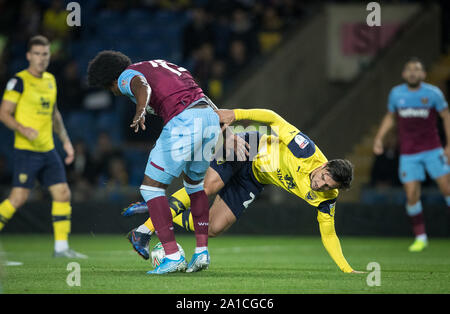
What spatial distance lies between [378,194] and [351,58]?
4268mm

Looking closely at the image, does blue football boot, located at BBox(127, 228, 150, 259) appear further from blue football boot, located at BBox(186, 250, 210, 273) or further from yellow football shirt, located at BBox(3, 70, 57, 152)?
yellow football shirt, located at BBox(3, 70, 57, 152)

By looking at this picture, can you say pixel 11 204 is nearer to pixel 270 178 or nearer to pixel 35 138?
pixel 35 138

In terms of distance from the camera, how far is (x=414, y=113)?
33.6 feet

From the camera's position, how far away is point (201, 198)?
6.66m

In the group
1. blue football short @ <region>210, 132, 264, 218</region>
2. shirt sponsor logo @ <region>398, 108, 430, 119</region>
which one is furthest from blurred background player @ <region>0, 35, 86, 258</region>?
shirt sponsor logo @ <region>398, 108, 430, 119</region>

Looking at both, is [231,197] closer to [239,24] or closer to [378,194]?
[378,194]

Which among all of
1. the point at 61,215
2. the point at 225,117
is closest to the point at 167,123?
the point at 225,117

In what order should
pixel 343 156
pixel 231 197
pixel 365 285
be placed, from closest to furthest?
pixel 365 285, pixel 231 197, pixel 343 156

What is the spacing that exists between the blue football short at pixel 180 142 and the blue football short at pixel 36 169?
269cm

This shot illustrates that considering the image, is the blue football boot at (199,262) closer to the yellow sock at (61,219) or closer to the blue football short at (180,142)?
the blue football short at (180,142)

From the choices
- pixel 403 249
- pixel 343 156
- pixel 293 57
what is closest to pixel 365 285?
pixel 403 249

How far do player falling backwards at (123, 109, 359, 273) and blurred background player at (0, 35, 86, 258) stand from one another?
1.94 metres

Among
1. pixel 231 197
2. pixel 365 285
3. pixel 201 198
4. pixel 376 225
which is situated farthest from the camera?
pixel 376 225

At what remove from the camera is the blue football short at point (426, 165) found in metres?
10.1
